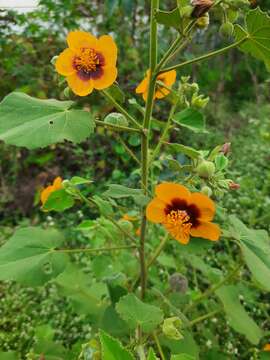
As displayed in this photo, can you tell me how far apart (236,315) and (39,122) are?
636 mm

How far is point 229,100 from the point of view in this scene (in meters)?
3.79

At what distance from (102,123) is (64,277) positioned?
0.57 m

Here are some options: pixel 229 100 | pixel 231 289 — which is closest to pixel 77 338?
pixel 231 289

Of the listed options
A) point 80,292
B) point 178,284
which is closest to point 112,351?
point 178,284

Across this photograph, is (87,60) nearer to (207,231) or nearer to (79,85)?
(79,85)

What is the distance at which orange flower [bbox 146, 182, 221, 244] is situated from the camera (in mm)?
748

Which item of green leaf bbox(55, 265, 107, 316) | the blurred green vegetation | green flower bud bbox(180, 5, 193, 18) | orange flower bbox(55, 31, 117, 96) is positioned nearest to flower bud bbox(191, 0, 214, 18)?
green flower bud bbox(180, 5, 193, 18)

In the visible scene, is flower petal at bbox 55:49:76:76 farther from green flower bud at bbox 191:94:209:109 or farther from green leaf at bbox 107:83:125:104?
green flower bud at bbox 191:94:209:109

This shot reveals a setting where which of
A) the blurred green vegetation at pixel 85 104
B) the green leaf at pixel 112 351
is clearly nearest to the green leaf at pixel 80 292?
the green leaf at pixel 112 351

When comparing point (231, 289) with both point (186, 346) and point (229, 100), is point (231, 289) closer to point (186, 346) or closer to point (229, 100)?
point (186, 346)

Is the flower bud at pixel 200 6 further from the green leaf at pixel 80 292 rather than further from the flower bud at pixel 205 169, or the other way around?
the green leaf at pixel 80 292

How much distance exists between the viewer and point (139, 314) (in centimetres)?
75

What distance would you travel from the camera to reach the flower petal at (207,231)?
2.49 ft

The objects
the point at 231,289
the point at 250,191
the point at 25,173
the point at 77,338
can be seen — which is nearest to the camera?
the point at 231,289
